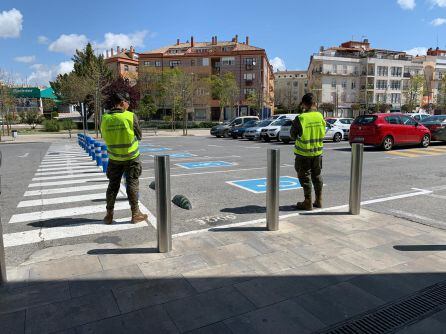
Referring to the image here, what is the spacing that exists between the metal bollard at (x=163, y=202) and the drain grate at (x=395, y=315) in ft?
6.65

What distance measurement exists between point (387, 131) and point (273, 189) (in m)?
12.4

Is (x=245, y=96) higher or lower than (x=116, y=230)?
higher

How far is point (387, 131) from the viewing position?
15516 mm

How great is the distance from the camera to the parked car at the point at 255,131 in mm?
24609

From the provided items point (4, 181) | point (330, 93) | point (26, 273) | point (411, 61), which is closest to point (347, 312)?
point (26, 273)

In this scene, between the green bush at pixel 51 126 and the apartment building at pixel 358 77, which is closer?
the green bush at pixel 51 126

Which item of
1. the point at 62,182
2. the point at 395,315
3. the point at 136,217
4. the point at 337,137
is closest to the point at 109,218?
the point at 136,217

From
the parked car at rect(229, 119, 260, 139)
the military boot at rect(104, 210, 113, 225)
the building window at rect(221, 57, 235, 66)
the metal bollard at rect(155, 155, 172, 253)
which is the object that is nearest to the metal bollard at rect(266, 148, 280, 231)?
the metal bollard at rect(155, 155, 172, 253)

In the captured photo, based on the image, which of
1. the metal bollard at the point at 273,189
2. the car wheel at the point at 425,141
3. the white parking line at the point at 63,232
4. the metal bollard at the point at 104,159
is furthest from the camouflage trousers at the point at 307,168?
the car wheel at the point at 425,141

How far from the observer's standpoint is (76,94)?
4069cm

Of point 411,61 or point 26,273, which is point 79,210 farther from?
point 411,61

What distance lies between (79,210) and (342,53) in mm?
81511

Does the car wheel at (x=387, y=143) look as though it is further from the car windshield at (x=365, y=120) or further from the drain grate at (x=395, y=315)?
the drain grate at (x=395, y=315)

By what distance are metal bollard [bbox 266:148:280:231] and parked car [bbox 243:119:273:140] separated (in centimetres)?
1975
